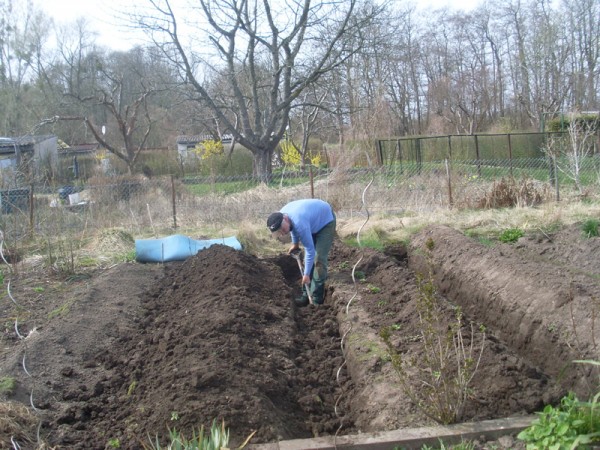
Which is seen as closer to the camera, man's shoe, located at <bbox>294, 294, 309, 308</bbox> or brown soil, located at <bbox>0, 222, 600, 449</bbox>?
brown soil, located at <bbox>0, 222, 600, 449</bbox>

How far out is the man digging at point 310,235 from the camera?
→ 26.6 ft

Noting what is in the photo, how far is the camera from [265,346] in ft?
21.1

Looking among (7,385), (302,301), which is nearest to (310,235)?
(302,301)

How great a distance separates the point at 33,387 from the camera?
5617 mm

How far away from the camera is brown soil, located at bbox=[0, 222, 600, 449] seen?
4.66m

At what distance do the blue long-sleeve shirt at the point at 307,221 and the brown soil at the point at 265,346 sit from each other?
0.79 metres

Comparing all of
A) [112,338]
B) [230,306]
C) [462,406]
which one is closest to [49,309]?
[112,338]

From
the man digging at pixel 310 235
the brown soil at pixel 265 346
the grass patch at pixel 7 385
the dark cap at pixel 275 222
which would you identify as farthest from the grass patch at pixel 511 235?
the grass patch at pixel 7 385

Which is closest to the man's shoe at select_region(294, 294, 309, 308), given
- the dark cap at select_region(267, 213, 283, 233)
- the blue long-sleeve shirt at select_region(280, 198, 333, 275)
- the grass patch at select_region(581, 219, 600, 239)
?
the blue long-sleeve shirt at select_region(280, 198, 333, 275)

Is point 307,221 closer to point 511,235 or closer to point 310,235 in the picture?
point 310,235

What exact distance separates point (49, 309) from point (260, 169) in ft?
73.1

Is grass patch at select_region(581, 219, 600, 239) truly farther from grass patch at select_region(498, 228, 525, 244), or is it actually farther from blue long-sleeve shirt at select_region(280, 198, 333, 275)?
blue long-sleeve shirt at select_region(280, 198, 333, 275)

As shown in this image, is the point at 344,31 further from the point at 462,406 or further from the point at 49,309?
the point at 462,406

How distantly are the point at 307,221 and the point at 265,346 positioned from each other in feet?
7.64
